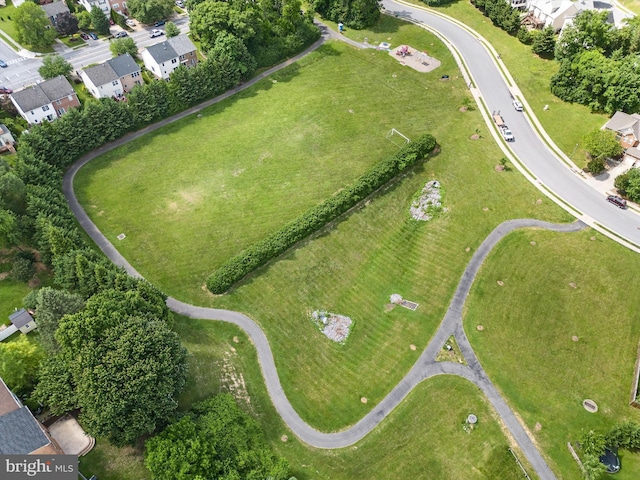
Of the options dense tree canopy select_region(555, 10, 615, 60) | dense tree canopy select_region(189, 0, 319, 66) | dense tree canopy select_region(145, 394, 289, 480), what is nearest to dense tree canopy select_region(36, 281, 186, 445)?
dense tree canopy select_region(145, 394, 289, 480)

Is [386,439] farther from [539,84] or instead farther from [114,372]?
[539,84]

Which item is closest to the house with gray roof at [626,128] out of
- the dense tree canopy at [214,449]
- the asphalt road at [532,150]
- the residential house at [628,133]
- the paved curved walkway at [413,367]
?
the residential house at [628,133]

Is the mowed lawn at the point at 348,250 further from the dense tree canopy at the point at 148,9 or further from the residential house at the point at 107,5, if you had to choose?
the residential house at the point at 107,5

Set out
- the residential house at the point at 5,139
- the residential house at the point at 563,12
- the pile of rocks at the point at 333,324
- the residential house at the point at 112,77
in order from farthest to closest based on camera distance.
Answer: the residential house at the point at 563,12 < the residential house at the point at 112,77 < the residential house at the point at 5,139 < the pile of rocks at the point at 333,324

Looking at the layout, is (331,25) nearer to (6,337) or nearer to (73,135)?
(73,135)

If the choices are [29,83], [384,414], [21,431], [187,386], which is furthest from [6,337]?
[29,83]

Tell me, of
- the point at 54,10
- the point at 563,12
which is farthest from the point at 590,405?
the point at 54,10
